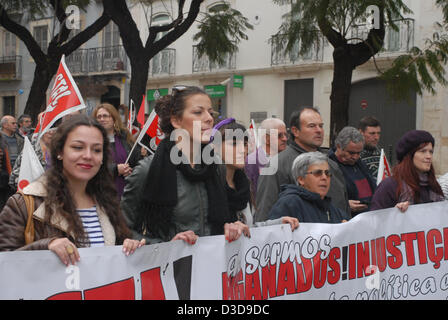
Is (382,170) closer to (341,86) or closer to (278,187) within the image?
(278,187)

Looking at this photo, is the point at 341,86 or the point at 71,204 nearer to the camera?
the point at 71,204

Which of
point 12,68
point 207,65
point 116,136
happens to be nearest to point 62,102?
point 116,136

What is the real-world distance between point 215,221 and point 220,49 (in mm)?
11206

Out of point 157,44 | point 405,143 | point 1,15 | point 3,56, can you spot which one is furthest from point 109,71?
point 405,143

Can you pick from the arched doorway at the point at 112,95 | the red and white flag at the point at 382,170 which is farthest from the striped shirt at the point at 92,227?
the arched doorway at the point at 112,95

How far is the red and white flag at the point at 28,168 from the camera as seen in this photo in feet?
17.0

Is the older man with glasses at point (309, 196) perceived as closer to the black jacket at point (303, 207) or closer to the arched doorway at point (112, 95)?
the black jacket at point (303, 207)

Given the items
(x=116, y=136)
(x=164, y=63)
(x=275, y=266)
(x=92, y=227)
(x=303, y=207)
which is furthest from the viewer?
(x=164, y=63)

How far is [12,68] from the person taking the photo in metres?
31.9

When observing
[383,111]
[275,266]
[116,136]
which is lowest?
[275,266]

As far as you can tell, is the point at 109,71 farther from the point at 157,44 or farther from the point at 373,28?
the point at 373,28

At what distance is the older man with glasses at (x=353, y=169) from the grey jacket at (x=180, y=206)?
98.8 inches

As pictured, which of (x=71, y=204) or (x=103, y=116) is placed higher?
(x=103, y=116)

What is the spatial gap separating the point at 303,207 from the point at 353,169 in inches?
73.3
